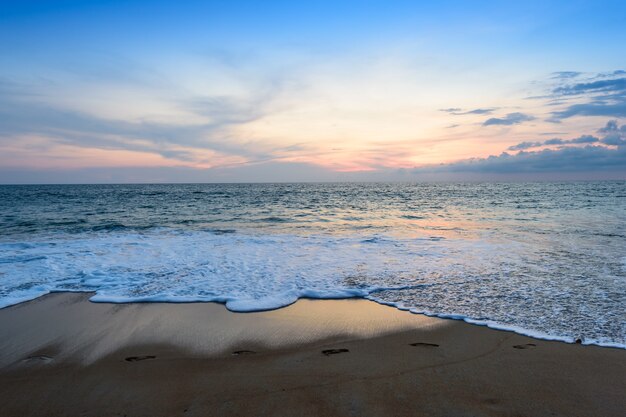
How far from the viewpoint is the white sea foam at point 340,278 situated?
223 inches

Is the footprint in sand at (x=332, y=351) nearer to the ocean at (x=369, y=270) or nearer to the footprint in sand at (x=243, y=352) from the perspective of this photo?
the footprint in sand at (x=243, y=352)

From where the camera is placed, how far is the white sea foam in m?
5.67

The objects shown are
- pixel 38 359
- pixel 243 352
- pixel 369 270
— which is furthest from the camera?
pixel 369 270

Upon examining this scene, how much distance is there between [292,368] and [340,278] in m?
4.02

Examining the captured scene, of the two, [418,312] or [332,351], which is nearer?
[332,351]

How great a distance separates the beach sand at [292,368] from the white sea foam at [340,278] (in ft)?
2.36

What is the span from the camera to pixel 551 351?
4320 millimetres

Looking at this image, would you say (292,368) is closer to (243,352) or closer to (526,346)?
(243,352)

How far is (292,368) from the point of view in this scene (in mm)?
4027

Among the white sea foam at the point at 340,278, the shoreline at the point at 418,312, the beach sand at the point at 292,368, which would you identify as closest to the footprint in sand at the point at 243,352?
the beach sand at the point at 292,368

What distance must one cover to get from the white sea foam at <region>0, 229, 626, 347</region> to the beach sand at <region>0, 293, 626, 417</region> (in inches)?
28.4

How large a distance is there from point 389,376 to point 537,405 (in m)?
1.33

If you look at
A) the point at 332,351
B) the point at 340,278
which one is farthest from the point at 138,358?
the point at 340,278

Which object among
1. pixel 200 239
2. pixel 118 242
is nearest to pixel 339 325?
pixel 200 239
